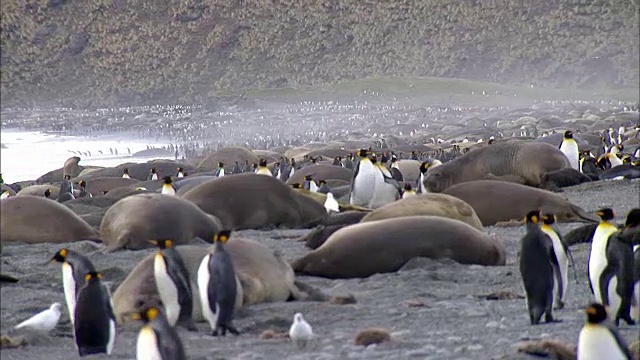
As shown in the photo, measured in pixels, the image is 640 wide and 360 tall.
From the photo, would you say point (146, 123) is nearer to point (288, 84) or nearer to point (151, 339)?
point (288, 84)

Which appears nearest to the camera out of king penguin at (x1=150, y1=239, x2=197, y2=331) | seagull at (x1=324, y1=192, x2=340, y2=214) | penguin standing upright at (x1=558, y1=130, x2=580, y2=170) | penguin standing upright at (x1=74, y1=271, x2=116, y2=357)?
penguin standing upright at (x1=74, y1=271, x2=116, y2=357)

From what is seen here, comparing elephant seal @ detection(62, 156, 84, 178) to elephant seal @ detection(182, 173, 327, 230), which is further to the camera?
elephant seal @ detection(62, 156, 84, 178)

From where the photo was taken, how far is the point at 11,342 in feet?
18.1

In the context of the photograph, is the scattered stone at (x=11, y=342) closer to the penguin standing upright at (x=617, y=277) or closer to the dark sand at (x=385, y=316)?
the dark sand at (x=385, y=316)

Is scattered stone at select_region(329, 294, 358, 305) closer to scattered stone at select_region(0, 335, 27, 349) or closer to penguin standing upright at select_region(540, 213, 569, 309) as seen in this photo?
penguin standing upright at select_region(540, 213, 569, 309)

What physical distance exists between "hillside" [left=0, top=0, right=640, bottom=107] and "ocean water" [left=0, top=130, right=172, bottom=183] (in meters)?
21.6

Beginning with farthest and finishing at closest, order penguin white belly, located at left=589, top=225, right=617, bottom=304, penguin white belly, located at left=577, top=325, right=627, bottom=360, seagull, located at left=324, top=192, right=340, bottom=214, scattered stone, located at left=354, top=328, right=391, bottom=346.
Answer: seagull, located at left=324, top=192, right=340, bottom=214 → penguin white belly, located at left=589, top=225, right=617, bottom=304 → scattered stone, located at left=354, top=328, right=391, bottom=346 → penguin white belly, located at left=577, top=325, right=627, bottom=360

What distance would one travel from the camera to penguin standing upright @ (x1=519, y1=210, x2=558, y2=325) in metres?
5.32

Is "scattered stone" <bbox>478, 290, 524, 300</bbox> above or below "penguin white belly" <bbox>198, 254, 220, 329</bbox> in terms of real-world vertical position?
below

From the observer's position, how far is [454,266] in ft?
22.8

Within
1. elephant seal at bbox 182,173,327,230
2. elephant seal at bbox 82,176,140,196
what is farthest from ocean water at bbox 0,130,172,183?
elephant seal at bbox 182,173,327,230

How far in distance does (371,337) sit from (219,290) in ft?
2.79

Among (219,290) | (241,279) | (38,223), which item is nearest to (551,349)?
(219,290)

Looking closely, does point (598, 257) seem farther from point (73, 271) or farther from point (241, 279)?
point (73, 271)
